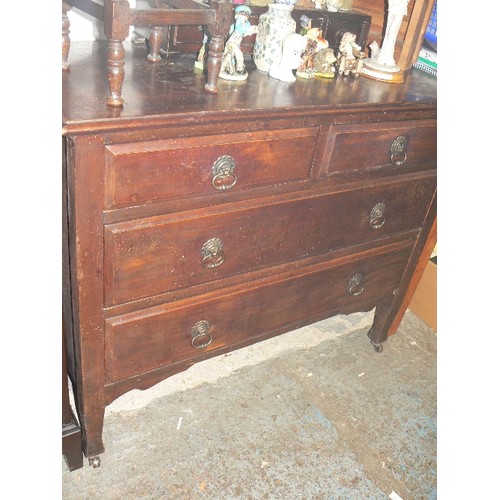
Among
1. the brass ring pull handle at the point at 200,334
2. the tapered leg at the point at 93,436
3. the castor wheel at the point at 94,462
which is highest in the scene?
the brass ring pull handle at the point at 200,334

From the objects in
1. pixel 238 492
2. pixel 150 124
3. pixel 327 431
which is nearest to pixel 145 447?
pixel 238 492

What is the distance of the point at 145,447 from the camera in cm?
180

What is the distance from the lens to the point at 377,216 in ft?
6.04

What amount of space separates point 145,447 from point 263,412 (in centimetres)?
49

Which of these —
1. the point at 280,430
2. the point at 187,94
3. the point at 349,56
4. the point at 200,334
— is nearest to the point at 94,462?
the point at 200,334

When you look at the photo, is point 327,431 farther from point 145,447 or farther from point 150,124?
point 150,124

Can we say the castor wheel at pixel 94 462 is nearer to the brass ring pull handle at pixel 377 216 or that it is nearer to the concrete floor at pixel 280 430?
the concrete floor at pixel 280 430

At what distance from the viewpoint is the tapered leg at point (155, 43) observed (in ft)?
4.90

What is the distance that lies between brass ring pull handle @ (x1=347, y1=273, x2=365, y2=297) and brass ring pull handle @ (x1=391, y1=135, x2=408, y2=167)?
19.0 inches

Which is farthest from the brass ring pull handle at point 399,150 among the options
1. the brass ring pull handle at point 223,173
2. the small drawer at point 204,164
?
the brass ring pull handle at point 223,173

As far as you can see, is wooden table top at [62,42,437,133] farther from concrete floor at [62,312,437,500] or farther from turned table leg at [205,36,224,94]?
concrete floor at [62,312,437,500]

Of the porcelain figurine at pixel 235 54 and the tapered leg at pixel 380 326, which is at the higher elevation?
the porcelain figurine at pixel 235 54

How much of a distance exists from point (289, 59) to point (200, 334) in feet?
3.04

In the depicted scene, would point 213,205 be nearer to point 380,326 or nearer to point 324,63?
point 324,63
